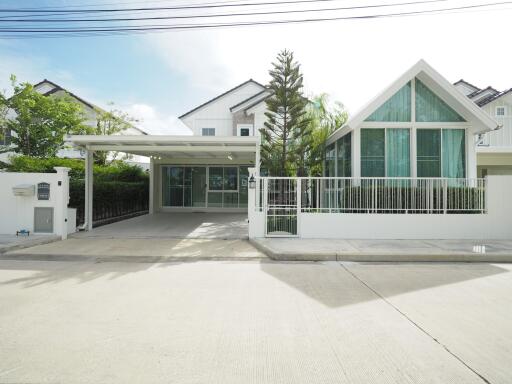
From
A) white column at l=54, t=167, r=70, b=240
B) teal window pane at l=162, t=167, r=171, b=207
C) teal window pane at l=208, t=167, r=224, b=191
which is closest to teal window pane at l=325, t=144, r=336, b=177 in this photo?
teal window pane at l=208, t=167, r=224, b=191

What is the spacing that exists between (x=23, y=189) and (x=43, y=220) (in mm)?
1032

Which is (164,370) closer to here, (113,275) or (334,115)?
(113,275)

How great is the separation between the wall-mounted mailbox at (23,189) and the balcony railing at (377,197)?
21.6ft

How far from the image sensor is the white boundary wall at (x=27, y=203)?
9820 mm

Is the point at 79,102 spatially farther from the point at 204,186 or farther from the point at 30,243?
the point at 30,243

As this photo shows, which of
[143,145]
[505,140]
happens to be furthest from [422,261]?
[505,140]

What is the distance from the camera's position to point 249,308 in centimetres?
436

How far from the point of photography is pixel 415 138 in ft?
37.2

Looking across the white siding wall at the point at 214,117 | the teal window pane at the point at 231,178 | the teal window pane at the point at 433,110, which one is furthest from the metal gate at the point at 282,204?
the white siding wall at the point at 214,117

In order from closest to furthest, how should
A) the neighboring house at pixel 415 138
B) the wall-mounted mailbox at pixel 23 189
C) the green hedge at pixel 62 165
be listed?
the wall-mounted mailbox at pixel 23 189 < the neighboring house at pixel 415 138 < the green hedge at pixel 62 165

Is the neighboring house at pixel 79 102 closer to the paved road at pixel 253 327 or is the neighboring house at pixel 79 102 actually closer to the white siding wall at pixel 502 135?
the paved road at pixel 253 327

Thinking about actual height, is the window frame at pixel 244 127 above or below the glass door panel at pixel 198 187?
above

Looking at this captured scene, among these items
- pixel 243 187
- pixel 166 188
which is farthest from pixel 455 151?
pixel 166 188

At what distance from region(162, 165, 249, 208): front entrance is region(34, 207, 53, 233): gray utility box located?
32.3ft
